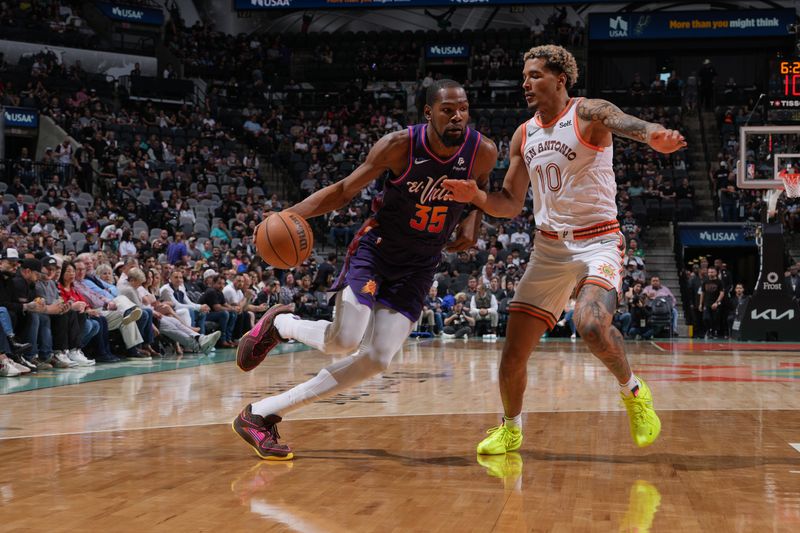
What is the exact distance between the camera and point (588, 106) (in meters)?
4.50

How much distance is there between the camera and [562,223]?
4.61 meters

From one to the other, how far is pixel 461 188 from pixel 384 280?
70cm

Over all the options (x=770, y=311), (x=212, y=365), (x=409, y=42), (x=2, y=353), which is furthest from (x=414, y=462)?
(x=409, y=42)

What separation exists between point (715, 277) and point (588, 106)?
587 inches

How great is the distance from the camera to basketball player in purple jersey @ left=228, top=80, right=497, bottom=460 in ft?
14.5

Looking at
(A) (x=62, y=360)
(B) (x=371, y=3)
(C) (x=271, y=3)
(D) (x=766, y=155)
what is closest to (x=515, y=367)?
(A) (x=62, y=360)

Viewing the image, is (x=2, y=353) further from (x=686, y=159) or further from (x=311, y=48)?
(x=311, y=48)

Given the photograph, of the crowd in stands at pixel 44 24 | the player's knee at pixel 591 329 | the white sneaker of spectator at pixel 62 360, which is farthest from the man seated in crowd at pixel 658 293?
the crowd in stands at pixel 44 24

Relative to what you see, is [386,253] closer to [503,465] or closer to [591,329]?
[591,329]

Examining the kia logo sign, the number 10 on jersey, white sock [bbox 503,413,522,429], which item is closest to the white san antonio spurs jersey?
the number 10 on jersey

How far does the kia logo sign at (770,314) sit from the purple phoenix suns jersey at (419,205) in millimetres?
13283

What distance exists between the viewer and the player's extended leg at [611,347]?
423cm

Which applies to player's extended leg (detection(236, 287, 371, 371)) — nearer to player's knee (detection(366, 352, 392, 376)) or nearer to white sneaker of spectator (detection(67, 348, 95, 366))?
player's knee (detection(366, 352, 392, 376))

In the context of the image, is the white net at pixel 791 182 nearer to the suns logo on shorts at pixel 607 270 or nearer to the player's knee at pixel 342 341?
the suns logo on shorts at pixel 607 270
